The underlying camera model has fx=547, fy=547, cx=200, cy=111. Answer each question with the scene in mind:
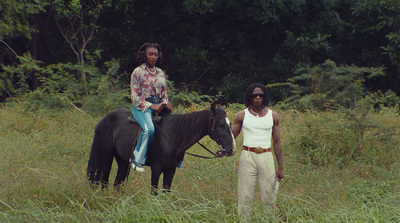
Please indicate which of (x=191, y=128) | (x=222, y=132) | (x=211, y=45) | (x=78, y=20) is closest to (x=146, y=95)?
(x=191, y=128)

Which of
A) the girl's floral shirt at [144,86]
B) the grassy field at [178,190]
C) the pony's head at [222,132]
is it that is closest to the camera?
the grassy field at [178,190]

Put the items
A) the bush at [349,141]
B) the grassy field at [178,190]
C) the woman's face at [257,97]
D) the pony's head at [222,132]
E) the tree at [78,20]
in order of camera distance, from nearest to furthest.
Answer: the grassy field at [178,190]
the woman's face at [257,97]
the pony's head at [222,132]
the bush at [349,141]
the tree at [78,20]

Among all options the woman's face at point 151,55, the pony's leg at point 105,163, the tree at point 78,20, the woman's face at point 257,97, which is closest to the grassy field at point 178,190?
the pony's leg at point 105,163

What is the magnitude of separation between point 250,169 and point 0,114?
11346 millimetres

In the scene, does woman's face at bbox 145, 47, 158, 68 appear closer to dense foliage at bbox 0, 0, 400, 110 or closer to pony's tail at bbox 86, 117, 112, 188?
pony's tail at bbox 86, 117, 112, 188

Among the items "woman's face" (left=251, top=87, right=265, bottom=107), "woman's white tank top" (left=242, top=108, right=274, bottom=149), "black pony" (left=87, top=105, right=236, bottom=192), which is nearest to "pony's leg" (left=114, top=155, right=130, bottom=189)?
"black pony" (left=87, top=105, right=236, bottom=192)

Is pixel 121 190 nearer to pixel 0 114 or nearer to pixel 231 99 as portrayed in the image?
pixel 0 114

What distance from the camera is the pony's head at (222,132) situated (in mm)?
6754

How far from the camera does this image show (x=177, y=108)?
17.5 m

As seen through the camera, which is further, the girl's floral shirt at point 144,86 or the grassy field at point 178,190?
the girl's floral shirt at point 144,86

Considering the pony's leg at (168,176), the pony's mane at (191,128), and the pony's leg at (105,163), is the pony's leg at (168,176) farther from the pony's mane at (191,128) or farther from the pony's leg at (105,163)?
the pony's leg at (105,163)

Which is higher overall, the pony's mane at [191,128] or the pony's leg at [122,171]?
the pony's mane at [191,128]

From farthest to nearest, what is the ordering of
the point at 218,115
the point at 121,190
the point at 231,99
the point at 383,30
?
the point at 231,99
the point at 383,30
the point at 121,190
the point at 218,115

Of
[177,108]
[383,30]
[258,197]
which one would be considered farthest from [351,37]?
[258,197]
